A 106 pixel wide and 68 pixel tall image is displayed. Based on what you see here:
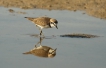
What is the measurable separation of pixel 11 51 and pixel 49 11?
279 inches

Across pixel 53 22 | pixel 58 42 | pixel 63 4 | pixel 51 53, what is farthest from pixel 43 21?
pixel 63 4

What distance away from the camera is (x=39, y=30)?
13039mm

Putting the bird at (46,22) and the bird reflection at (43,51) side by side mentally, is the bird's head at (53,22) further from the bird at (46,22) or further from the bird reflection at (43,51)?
the bird reflection at (43,51)

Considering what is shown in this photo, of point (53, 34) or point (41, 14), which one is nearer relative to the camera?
point (53, 34)

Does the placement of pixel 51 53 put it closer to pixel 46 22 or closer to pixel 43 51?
pixel 43 51

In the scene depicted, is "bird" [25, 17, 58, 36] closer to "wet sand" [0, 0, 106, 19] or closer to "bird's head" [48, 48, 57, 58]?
"bird's head" [48, 48, 57, 58]

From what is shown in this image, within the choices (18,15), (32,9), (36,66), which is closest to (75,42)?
(36,66)

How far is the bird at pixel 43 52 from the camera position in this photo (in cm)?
996

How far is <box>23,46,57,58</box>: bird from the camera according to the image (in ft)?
32.7

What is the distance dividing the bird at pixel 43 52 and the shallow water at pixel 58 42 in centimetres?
17

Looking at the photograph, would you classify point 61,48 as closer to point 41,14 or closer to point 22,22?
point 22,22

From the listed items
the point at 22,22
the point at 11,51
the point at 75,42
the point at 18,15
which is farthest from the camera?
the point at 18,15

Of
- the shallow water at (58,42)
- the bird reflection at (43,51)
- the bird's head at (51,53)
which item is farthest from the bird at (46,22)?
the bird's head at (51,53)

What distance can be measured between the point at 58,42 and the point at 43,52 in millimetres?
1319
